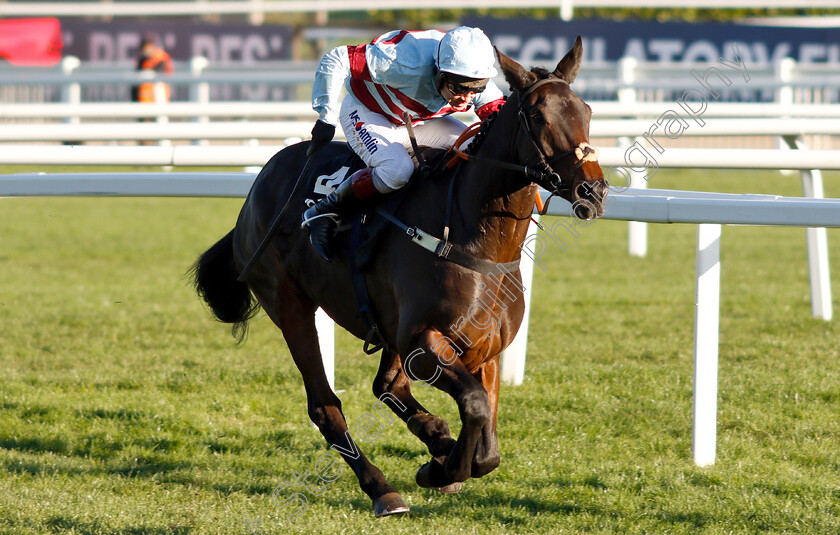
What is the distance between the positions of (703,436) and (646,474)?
30cm

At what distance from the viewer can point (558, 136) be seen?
11.0 ft

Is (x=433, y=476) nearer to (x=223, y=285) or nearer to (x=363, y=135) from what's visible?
(x=363, y=135)

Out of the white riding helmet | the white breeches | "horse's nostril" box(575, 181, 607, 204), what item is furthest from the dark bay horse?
the white riding helmet

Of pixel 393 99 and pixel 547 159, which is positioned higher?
pixel 393 99

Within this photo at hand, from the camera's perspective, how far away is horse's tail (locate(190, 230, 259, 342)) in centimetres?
512

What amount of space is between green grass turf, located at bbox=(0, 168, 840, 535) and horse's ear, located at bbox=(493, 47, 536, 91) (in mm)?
1652

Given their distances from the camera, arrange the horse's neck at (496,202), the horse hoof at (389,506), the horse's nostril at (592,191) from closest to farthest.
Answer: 1. the horse's nostril at (592,191)
2. the horse's neck at (496,202)
3. the horse hoof at (389,506)

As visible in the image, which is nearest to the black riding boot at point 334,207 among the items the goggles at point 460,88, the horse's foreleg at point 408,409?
the goggles at point 460,88

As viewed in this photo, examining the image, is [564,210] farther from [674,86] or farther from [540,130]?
[674,86]

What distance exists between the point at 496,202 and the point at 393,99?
2.60ft

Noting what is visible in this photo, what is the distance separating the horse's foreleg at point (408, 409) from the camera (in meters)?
3.93

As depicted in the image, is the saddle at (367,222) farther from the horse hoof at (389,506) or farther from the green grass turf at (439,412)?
the green grass turf at (439,412)

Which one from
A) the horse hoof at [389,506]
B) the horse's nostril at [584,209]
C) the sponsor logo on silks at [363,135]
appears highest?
the sponsor logo on silks at [363,135]

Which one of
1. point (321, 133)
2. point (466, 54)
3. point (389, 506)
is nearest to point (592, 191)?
point (466, 54)
